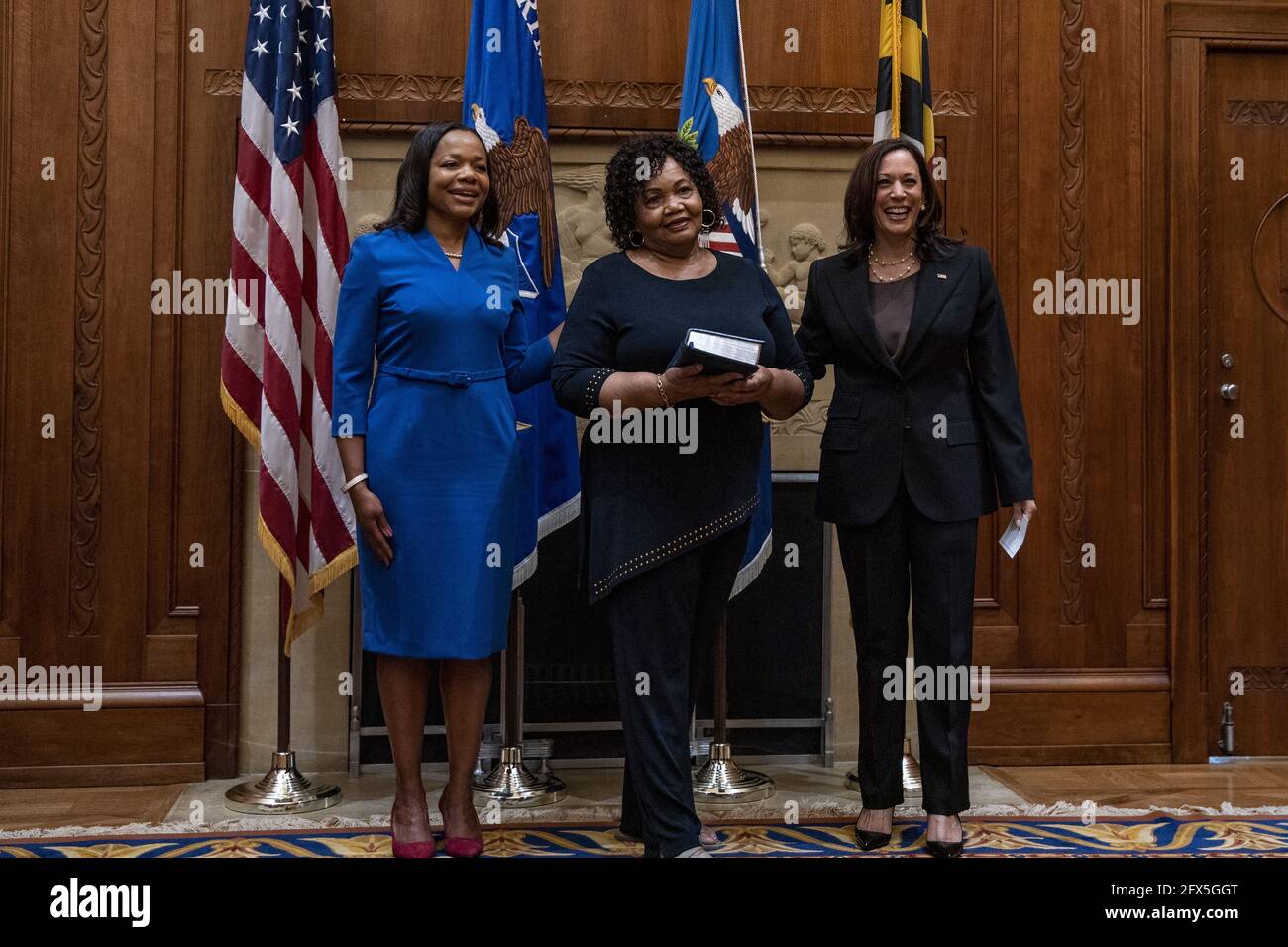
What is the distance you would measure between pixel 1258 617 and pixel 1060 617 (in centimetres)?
73

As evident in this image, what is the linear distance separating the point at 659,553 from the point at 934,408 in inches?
31.9

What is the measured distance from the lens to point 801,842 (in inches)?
125

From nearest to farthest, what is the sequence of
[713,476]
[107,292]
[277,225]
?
[713,476], [277,225], [107,292]

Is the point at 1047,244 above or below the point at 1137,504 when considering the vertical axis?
above

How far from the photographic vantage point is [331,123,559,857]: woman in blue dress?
112 inches

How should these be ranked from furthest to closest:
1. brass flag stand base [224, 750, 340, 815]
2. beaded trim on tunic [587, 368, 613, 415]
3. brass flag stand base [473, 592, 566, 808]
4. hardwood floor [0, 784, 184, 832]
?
brass flag stand base [473, 592, 566, 808] → brass flag stand base [224, 750, 340, 815] → hardwood floor [0, 784, 184, 832] → beaded trim on tunic [587, 368, 613, 415]

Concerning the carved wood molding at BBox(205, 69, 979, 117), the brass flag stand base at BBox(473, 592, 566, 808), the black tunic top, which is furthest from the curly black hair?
the brass flag stand base at BBox(473, 592, 566, 808)

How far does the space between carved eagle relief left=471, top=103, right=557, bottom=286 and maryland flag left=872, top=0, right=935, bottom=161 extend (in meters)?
1.05

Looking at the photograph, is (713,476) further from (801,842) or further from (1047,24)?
(1047,24)

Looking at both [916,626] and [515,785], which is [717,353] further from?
→ [515,785]

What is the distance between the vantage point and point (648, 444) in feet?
8.95

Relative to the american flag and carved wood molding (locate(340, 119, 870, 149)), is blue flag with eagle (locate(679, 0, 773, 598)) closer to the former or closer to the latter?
carved wood molding (locate(340, 119, 870, 149))

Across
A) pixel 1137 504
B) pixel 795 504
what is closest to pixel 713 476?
pixel 795 504

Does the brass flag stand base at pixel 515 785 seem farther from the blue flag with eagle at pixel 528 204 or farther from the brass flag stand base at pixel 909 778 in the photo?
the brass flag stand base at pixel 909 778
